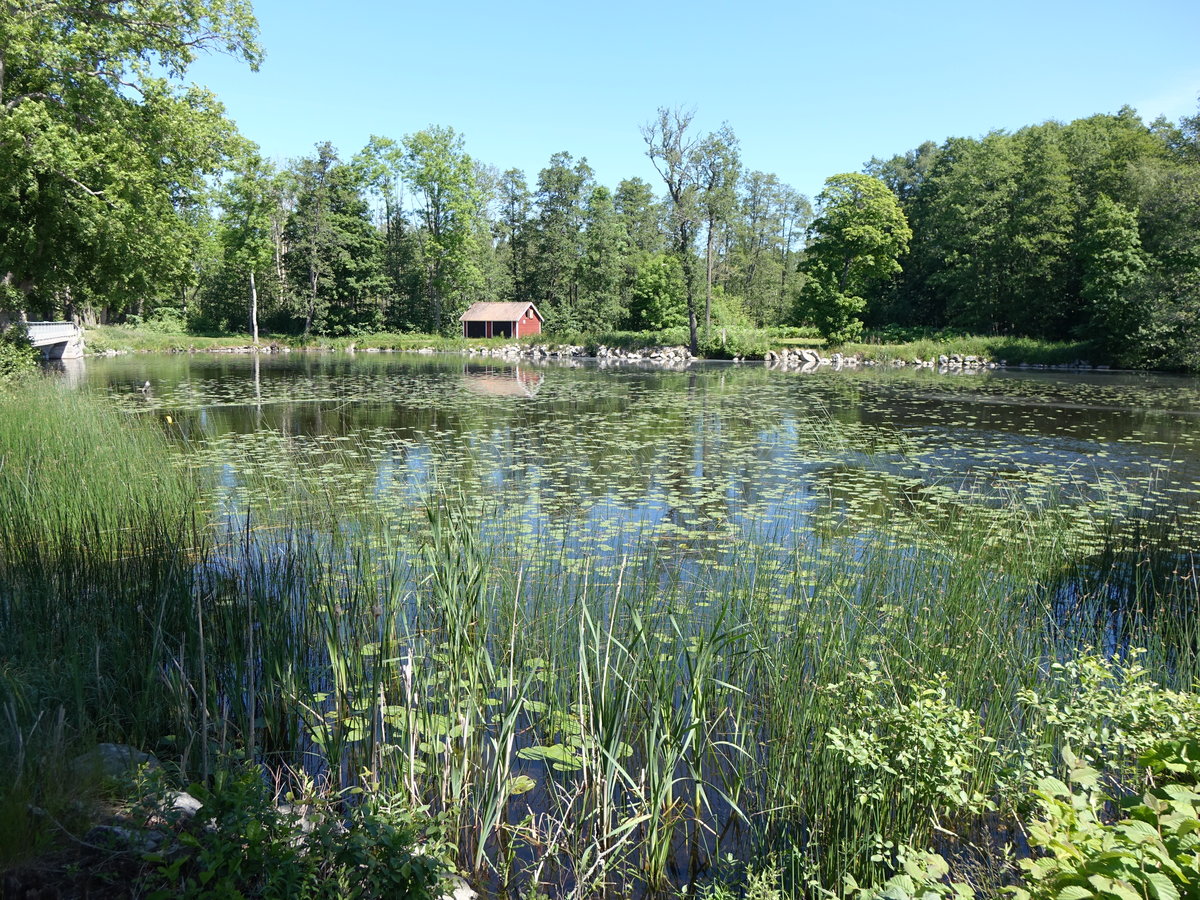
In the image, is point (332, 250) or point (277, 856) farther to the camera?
point (332, 250)

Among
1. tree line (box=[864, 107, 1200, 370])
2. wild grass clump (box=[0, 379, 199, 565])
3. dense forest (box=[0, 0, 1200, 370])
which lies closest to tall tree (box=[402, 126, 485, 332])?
dense forest (box=[0, 0, 1200, 370])

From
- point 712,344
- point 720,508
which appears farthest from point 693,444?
point 712,344

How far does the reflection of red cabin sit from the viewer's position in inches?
1881

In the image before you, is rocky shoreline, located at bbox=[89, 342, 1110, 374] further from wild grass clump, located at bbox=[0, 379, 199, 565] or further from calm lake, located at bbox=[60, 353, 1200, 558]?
wild grass clump, located at bbox=[0, 379, 199, 565]

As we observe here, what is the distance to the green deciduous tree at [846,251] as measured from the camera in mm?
39219

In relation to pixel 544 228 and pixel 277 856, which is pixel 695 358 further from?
pixel 277 856

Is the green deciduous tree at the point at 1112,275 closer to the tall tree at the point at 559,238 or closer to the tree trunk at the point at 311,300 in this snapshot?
the tall tree at the point at 559,238

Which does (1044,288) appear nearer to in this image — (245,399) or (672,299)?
(672,299)

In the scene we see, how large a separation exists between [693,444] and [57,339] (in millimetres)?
26955

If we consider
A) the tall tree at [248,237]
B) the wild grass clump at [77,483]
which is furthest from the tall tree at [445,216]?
the wild grass clump at [77,483]

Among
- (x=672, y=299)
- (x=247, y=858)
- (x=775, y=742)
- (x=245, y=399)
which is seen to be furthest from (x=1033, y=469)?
(x=672, y=299)

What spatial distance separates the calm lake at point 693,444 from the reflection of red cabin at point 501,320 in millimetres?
23492

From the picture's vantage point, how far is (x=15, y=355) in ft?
44.5

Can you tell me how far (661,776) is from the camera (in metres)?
2.79
